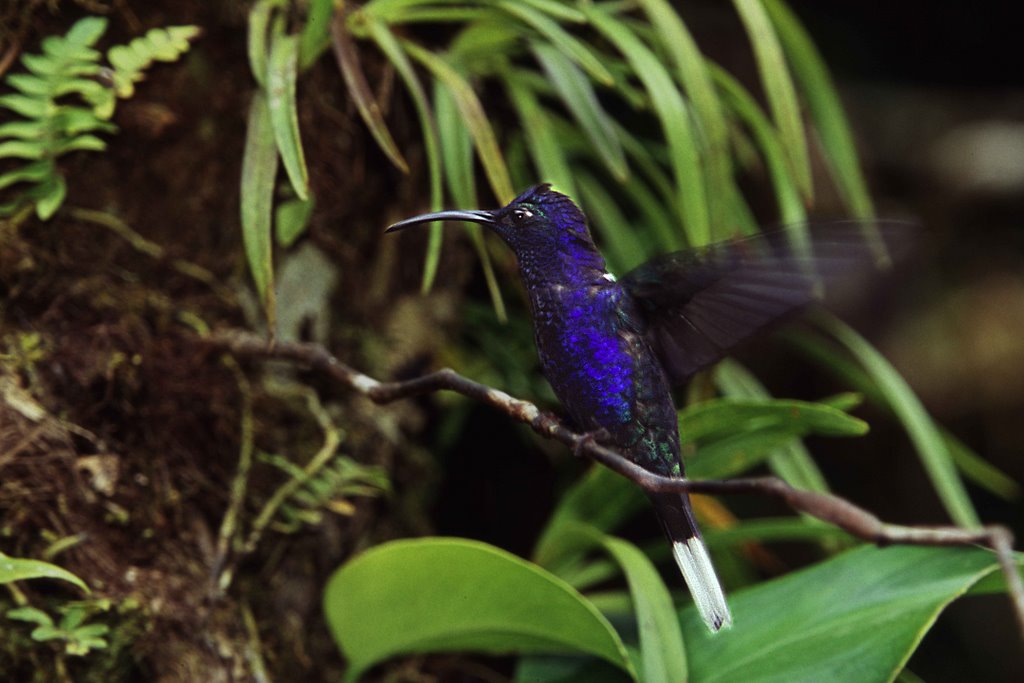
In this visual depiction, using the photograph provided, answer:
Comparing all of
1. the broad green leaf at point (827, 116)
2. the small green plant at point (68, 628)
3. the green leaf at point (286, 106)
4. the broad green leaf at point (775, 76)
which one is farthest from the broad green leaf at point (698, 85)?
the small green plant at point (68, 628)

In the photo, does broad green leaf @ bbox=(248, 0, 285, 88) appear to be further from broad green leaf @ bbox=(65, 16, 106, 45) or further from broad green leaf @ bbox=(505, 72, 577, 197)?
broad green leaf @ bbox=(505, 72, 577, 197)

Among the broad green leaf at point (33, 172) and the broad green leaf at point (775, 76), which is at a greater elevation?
the broad green leaf at point (775, 76)

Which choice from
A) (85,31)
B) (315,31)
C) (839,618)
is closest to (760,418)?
(839,618)

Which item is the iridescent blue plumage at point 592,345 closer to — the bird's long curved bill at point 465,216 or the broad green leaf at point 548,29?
the bird's long curved bill at point 465,216

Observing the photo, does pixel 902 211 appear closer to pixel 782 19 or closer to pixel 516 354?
pixel 782 19

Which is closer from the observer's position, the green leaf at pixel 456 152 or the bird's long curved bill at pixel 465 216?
the bird's long curved bill at pixel 465 216

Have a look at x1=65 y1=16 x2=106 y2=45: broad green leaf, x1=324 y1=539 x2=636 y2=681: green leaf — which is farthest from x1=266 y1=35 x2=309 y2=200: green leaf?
x1=324 y1=539 x2=636 y2=681: green leaf

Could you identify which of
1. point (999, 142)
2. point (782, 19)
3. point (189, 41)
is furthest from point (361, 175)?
point (999, 142)
